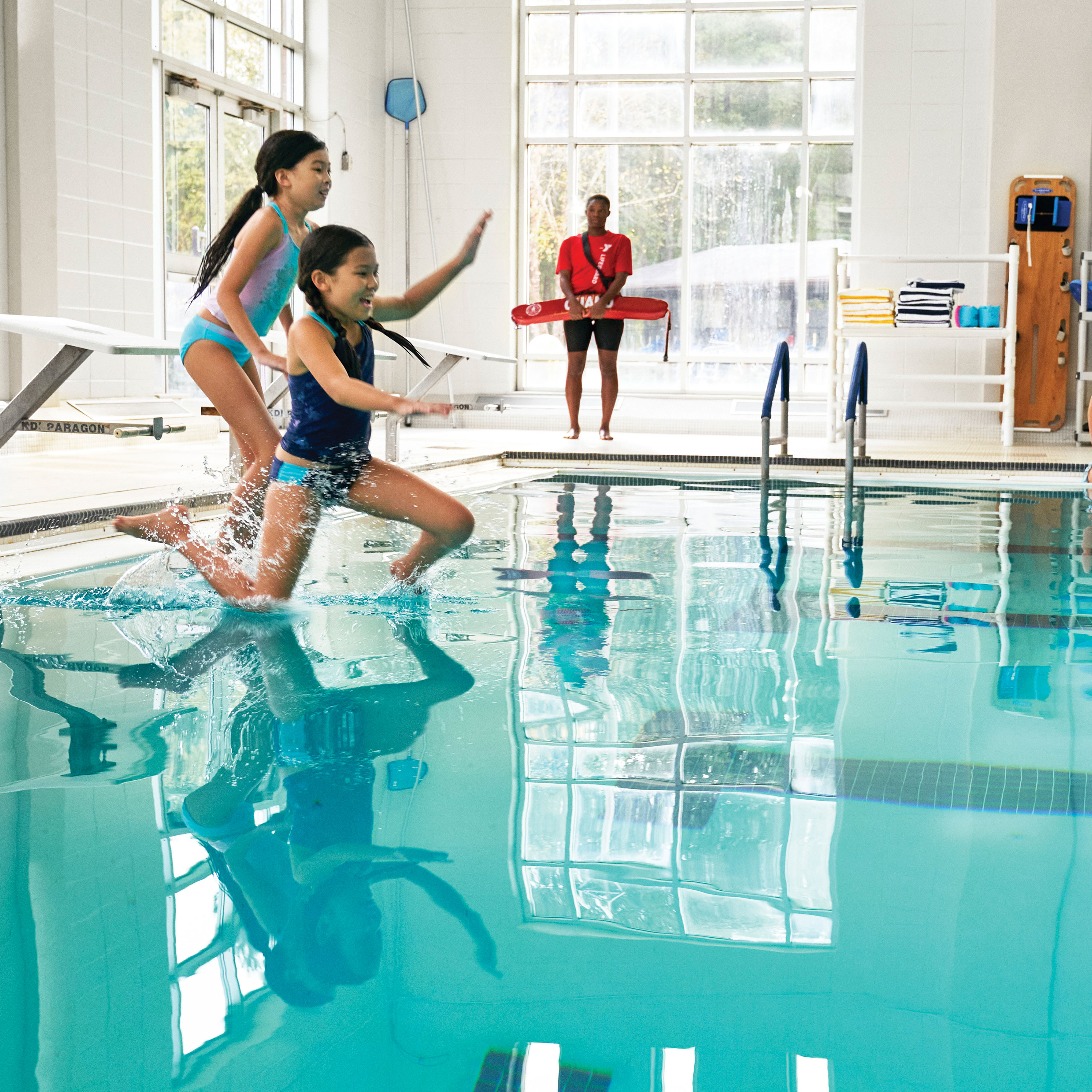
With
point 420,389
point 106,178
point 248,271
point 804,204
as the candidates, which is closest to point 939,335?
point 804,204

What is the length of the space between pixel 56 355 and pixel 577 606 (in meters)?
2.16

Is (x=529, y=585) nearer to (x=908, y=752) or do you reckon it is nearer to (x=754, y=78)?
(x=908, y=752)

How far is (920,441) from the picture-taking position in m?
10.0

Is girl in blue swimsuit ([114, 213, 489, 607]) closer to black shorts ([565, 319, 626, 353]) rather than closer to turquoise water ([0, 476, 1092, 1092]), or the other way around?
turquoise water ([0, 476, 1092, 1092])

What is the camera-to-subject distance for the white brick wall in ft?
25.0

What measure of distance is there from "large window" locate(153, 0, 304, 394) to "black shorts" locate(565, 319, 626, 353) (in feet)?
8.93

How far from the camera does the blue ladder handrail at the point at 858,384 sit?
5879 mm

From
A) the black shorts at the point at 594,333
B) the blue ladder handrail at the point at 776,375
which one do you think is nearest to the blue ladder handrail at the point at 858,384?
the blue ladder handrail at the point at 776,375

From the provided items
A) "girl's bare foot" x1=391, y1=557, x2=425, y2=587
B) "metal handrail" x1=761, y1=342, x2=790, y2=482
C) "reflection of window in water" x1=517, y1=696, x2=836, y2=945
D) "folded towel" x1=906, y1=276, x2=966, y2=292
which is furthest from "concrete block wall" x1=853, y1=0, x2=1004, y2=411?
"reflection of window in water" x1=517, y1=696, x2=836, y2=945

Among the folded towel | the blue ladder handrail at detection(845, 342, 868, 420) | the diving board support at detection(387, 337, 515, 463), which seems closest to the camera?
the blue ladder handrail at detection(845, 342, 868, 420)

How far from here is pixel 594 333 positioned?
32.4 feet

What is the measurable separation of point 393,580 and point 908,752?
194 centimetres

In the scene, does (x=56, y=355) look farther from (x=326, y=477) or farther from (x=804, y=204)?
(x=804, y=204)

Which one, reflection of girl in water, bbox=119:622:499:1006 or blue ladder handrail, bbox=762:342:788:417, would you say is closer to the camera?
reflection of girl in water, bbox=119:622:499:1006
